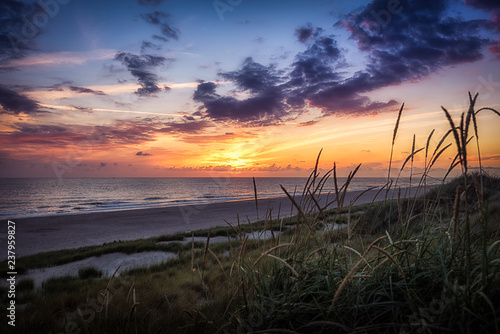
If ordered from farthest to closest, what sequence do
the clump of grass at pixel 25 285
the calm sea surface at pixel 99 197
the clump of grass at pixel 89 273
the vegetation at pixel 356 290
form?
1. the calm sea surface at pixel 99 197
2. the clump of grass at pixel 89 273
3. the clump of grass at pixel 25 285
4. the vegetation at pixel 356 290

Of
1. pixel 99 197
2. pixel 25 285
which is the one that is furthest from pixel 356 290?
pixel 99 197

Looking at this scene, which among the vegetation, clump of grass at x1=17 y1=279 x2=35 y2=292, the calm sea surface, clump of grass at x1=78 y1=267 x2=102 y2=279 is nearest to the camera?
the vegetation

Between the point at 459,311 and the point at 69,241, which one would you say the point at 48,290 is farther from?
the point at 69,241

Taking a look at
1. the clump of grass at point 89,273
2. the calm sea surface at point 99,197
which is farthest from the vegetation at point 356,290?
the clump of grass at point 89,273

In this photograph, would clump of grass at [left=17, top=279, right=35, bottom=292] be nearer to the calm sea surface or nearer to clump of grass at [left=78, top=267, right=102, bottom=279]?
clump of grass at [left=78, top=267, right=102, bottom=279]

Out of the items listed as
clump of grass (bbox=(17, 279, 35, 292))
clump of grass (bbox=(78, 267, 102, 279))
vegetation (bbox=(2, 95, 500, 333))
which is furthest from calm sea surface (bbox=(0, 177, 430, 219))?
clump of grass (bbox=(17, 279, 35, 292))

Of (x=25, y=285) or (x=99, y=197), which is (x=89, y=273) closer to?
(x=25, y=285)

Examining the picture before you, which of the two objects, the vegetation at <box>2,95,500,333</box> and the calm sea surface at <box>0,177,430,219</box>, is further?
the calm sea surface at <box>0,177,430,219</box>

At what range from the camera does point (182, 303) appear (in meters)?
3.15

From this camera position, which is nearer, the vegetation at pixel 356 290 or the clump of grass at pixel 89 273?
the vegetation at pixel 356 290

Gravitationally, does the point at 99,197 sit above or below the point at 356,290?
below

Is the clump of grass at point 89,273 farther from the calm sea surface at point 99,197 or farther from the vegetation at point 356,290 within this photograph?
the calm sea surface at point 99,197

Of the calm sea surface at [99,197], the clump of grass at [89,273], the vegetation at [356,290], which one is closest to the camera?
the vegetation at [356,290]

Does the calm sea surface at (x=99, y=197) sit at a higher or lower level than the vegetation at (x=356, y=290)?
lower
